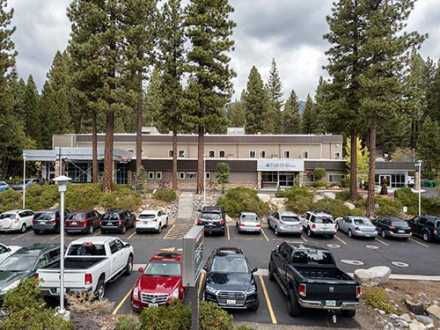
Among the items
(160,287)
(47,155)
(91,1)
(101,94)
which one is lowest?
(160,287)

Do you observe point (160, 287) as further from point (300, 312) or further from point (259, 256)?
point (259, 256)

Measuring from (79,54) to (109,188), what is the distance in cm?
1209

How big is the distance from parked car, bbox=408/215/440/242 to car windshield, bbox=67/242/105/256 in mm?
21168

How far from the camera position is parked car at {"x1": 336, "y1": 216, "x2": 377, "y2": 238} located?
21.7m

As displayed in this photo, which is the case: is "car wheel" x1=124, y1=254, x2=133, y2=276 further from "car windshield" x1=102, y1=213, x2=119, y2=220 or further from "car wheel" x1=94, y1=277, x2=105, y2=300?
"car windshield" x1=102, y1=213, x2=119, y2=220

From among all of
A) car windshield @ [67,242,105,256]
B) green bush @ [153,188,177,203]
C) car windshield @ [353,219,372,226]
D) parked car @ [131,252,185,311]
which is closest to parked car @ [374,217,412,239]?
car windshield @ [353,219,372,226]

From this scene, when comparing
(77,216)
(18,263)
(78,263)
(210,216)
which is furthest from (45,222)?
(78,263)

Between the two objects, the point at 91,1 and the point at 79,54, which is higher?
the point at 91,1

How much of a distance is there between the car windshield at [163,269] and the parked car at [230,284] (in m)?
1.09

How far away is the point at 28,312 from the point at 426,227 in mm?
23920

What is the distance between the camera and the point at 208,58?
30281 millimetres

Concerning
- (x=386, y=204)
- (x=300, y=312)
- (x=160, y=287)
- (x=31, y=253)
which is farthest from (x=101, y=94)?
(x=386, y=204)

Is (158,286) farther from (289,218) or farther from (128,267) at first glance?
(289,218)

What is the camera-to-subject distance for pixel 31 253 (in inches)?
460
